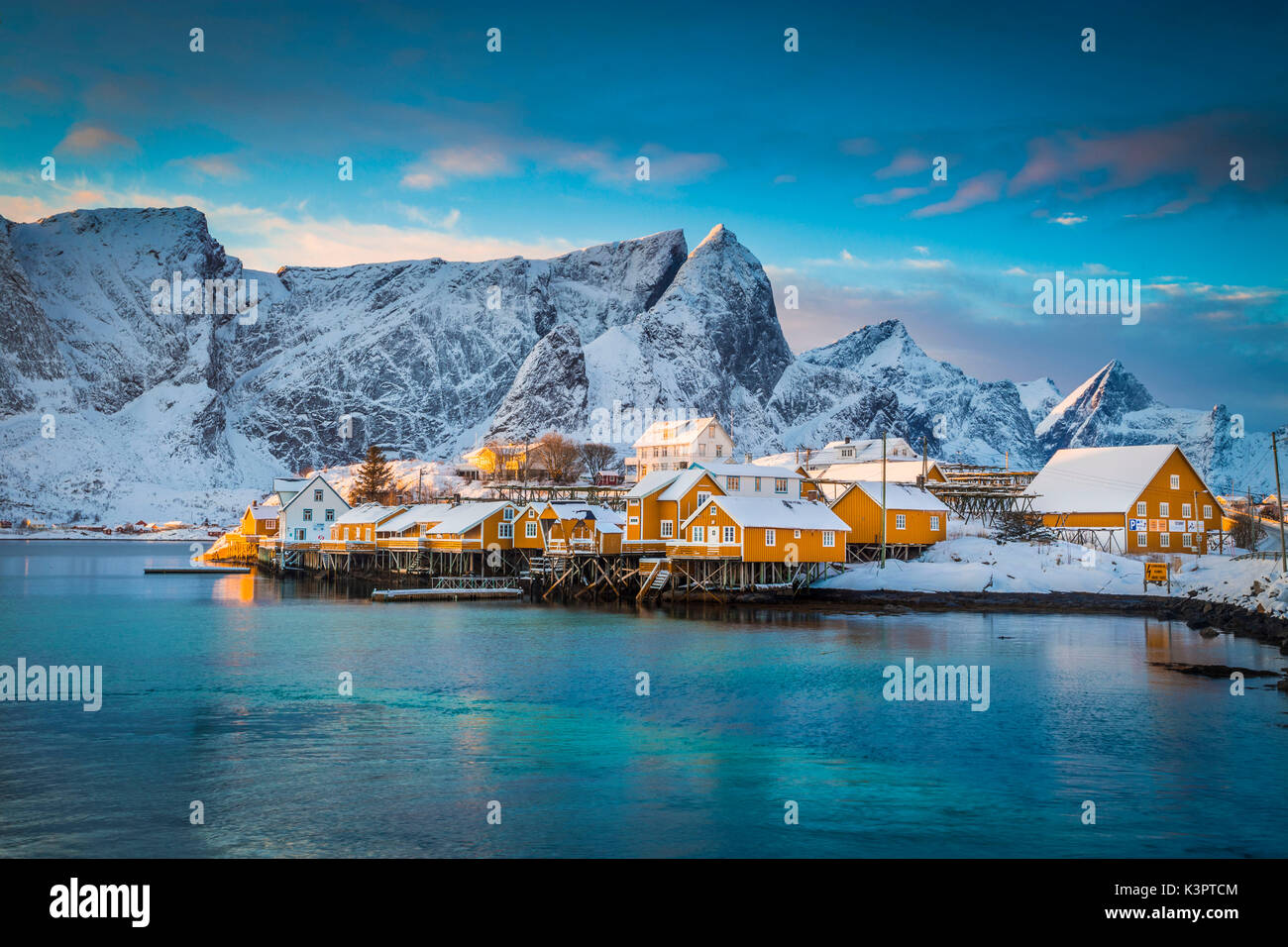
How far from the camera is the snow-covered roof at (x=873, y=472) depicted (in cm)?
8538

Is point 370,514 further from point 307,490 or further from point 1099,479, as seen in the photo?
point 1099,479

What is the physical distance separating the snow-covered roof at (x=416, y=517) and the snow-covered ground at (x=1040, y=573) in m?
35.2

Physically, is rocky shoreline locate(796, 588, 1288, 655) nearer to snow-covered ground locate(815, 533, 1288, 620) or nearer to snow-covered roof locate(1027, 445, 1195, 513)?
snow-covered ground locate(815, 533, 1288, 620)

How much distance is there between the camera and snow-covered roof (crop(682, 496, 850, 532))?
57.4 metres

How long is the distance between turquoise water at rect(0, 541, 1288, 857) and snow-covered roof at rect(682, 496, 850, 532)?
48.4 feet

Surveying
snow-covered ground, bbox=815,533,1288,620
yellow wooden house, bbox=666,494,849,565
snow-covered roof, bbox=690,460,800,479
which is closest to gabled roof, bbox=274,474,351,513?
snow-covered roof, bbox=690,460,800,479

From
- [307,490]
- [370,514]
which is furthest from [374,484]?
[370,514]

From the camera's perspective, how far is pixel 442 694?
2977 cm

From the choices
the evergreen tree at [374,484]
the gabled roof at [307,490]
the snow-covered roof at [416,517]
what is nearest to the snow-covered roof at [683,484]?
the snow-covered roof at [416,517]

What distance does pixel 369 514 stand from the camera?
303 ft

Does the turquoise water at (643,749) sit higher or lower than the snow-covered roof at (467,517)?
lower

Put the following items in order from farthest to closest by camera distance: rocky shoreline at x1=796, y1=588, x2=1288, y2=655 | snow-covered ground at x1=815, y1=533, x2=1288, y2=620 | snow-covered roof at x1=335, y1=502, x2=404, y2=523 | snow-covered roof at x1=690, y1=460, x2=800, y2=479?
snow-covered roof at x1=335, y1=502, x2=404, y2=523 → snow-covered roof at x1=690, y1=460, x2=800, y2=479 → snow-covered ground at x1=815, y1=533, x2=1288, y2=620 → rocky shoreline at x1=796, y1=588, x2=1288, y2=655

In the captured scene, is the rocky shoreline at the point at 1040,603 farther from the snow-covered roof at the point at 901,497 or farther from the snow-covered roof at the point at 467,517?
the snow-covered roof at the point at 467,517
